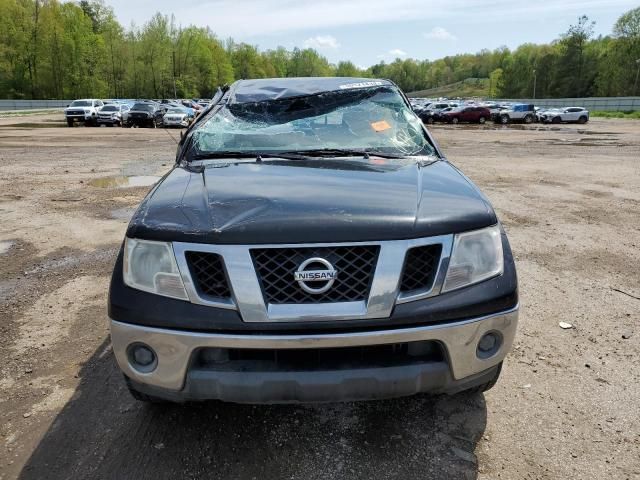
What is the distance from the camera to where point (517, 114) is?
4300cm

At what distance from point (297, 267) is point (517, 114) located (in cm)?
4540

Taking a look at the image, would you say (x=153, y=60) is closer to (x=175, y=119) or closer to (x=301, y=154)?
(x=175, y=119)

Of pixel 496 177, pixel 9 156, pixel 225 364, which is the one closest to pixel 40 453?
pixel 225 364

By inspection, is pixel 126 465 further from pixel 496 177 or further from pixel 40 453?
pixel 496 177

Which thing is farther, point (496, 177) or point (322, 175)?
point (496, 177)

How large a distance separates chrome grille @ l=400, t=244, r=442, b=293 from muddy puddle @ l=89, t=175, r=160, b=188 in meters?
8.55

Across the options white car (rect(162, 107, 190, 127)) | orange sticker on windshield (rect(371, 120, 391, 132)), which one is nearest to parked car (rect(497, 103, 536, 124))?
white car (rect(162, 107, 190, 127))

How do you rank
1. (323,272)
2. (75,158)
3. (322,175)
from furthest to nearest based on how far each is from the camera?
(75,158)
(322,175)
(323,272)

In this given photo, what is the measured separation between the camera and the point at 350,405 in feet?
9.17

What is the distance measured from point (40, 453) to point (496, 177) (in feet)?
33.9

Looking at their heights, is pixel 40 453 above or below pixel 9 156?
below

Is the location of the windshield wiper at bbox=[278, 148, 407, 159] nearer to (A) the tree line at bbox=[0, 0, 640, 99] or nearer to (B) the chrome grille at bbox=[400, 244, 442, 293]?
(B) the chrome grille at bbox=[400, 244, 442, 293]

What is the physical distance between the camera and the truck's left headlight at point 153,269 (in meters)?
2.11

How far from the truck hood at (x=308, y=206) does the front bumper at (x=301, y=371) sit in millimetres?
384
